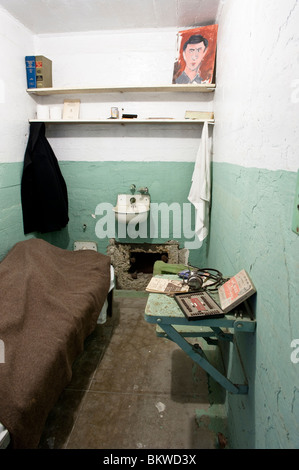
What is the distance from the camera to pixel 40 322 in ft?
5.66

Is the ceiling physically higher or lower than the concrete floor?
higher

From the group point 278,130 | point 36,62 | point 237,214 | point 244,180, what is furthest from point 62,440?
point 36,62

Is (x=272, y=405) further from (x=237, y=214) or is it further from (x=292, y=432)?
(x=237, y=214)

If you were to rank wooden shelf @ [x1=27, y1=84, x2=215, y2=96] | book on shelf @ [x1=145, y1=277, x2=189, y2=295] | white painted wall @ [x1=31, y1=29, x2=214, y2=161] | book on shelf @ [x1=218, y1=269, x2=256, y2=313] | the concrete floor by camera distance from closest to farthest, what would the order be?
book on shelf @ [x1=218, y1=269, x2=256, y2=313]
book on shelf @ [x1=145, y1=277, x2=189, y2=295]
the concrete floor
wooden shelf @ [x1=27, y1=84, x2=215, y2=96]
white painted wall @ [x1=31, y1=29, x2=214, y2=161]

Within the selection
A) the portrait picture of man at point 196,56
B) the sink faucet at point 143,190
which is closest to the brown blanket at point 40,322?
the sink faucet at point 143,190

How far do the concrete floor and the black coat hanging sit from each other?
142 centimetres

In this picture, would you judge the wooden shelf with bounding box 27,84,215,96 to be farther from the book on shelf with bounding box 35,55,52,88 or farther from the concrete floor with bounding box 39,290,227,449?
the concrete floor with bounding box 39,290,227,449

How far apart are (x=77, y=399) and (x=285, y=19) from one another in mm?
2340

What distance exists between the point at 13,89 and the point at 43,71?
40 cm

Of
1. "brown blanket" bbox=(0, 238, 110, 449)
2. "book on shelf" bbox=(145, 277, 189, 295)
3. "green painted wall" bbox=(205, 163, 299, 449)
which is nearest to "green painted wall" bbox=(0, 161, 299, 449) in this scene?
"green painted wall" bbox=(205, 163, 299, 449)

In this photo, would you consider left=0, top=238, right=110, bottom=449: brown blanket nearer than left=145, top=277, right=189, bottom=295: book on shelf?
Yes

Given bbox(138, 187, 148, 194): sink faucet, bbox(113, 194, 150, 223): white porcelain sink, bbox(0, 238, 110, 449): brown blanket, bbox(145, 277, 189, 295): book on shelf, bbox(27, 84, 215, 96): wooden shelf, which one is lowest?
bbox(0, 238, 110, 449): brown blanket

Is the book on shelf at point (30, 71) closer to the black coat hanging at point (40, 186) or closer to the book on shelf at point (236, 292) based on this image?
the black coat hanging at point (40, 186)

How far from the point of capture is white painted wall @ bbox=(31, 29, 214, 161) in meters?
2.93
